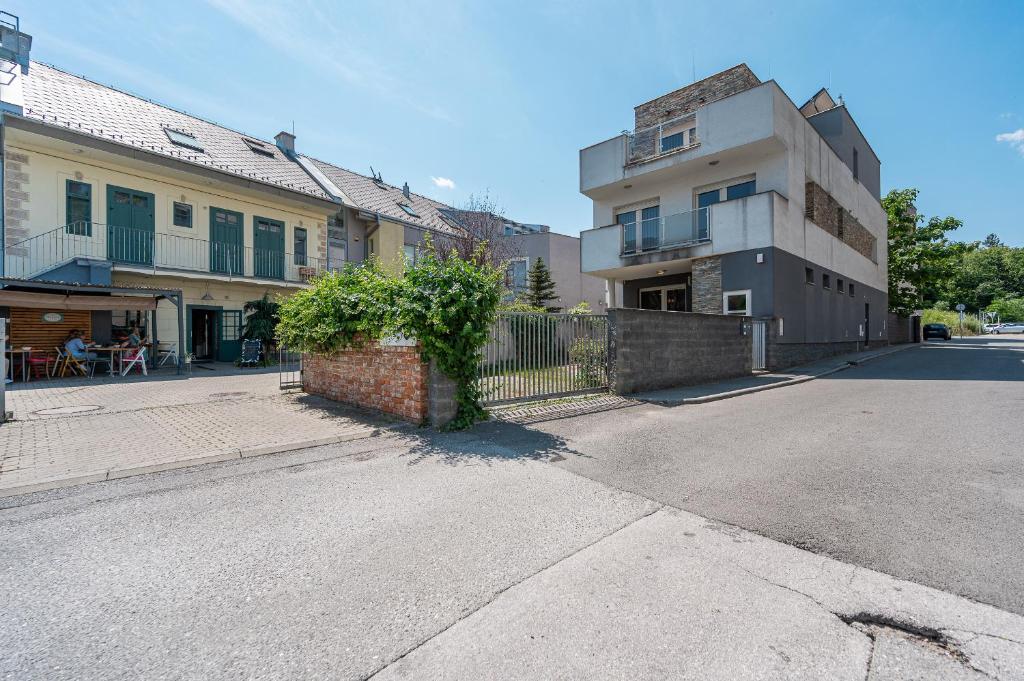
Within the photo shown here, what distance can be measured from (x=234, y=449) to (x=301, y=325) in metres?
4.20

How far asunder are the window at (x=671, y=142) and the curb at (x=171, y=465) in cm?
1722

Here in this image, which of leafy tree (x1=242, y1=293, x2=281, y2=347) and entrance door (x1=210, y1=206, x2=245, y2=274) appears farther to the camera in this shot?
entrance door (x1=210, y1=206, x2=245, y2=274)

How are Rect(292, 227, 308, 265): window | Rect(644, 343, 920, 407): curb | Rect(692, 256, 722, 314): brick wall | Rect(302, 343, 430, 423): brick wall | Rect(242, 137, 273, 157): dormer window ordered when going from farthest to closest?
1. Rect(242, 137, 273, 157): dormer window
2. Rect(292, 227, 308, 265): window
3. Rect(692, 256, 722, 314): brick wall
4. Rect(644, 343, 920, 407): curb
5. Rect(302, 343, 430, 423): brick wall

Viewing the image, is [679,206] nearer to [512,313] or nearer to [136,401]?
[512,313]

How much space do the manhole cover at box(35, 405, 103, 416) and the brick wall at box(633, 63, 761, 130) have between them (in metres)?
21.2

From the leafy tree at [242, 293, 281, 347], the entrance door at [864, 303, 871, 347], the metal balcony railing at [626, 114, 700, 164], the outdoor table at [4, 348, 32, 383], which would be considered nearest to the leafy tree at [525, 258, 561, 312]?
the metal balcony railing at [626, 114, 700, 164]

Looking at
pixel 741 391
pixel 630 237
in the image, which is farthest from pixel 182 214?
pixel 741 391

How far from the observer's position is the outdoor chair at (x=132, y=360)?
13419 mm

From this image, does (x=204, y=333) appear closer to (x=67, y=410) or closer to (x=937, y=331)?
(x=67, y=410)

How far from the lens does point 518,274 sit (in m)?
31.4

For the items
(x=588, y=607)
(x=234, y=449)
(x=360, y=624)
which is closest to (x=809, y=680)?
(x=588, y=607)

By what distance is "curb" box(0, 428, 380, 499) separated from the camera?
433 centimetres

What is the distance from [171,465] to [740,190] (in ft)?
61.9

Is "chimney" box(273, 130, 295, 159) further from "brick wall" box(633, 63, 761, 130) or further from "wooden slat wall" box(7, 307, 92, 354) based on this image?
"brick wall" box(633, 63, 761, 130)
